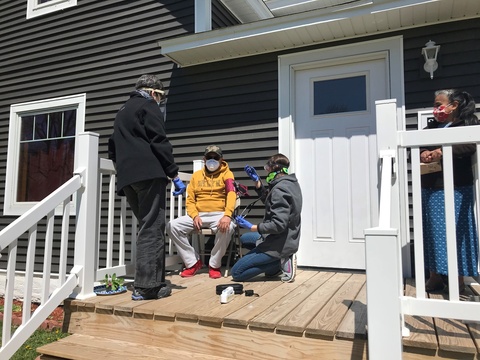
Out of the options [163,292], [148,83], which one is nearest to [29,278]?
[163,292]

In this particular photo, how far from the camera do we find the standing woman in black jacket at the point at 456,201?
2.24 meters

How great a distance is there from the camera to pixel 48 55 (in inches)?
223

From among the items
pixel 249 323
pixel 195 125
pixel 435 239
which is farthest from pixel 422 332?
pixel 195 125

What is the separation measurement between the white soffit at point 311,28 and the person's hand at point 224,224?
6.27 feet

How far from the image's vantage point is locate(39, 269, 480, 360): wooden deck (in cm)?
183

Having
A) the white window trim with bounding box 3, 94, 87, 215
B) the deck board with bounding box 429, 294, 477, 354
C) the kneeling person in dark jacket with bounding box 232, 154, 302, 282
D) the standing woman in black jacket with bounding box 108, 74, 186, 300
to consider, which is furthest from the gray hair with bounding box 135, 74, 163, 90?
the white window trim with bounding box 3, 94, 87, 215

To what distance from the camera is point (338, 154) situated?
12.3 ft

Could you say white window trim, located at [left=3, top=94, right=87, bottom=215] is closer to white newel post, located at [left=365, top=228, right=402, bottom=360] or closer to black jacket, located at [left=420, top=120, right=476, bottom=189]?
black jacket, located at [left=420, top=120, right=476, bottom=189]

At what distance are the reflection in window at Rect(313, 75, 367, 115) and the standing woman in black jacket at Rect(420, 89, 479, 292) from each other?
52.1 inches

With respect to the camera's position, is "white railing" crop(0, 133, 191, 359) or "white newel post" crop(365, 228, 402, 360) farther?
"white railing" crop(0, 133, 191, 359)

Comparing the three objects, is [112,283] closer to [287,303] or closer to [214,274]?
[214,274]

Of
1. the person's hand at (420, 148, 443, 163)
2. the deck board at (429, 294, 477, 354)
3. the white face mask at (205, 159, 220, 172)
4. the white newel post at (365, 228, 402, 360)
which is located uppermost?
the white face mask at (205, 159, 220, 172)

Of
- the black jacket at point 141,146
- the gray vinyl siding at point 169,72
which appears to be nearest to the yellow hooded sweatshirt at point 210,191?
the gray vinyl siding at point 169,72

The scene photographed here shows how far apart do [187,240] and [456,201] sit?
84.5 inches
